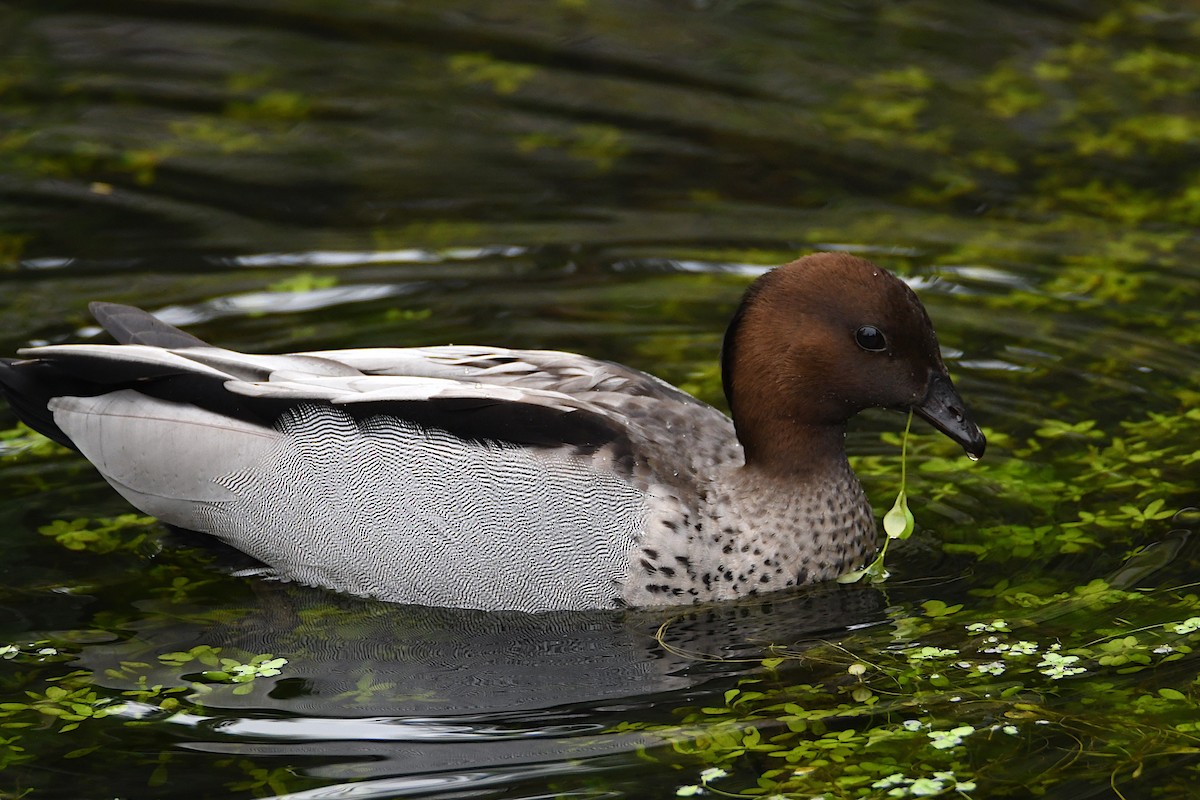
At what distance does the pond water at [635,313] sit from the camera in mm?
6121

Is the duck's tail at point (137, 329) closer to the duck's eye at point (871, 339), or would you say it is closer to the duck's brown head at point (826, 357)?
the duck's brown head at point (826, 357)

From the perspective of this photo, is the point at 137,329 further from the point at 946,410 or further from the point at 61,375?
the point at 946,410

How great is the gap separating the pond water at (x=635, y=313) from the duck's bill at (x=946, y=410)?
0.67 m

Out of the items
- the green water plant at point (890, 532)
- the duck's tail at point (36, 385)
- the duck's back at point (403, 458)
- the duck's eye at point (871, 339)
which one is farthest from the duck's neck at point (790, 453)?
the duck's tail at point (36, 385)

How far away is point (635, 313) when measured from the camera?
9836mm

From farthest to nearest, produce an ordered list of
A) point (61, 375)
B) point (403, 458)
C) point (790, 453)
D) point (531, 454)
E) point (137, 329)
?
1. point (137, 329)
2. point (61, 375)
3. point (790, 453)
4. point (403, 458)
5. point (531, 454)

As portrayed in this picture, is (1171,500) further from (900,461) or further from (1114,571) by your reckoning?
(900,461)

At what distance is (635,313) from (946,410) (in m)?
3.04

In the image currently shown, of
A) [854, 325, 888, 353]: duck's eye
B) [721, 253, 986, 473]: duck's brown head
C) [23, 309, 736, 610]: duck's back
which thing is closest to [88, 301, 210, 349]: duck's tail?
[23, 309, 736, 610]: duck's back

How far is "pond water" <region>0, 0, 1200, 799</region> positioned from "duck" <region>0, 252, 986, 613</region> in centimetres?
20

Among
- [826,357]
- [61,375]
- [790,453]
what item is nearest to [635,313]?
[790,453]

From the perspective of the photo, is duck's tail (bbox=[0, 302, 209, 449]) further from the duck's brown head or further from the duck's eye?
the duck's eye

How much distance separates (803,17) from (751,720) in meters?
9.11

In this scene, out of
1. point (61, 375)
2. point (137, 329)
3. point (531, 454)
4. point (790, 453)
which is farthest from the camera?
point (137, 329)
